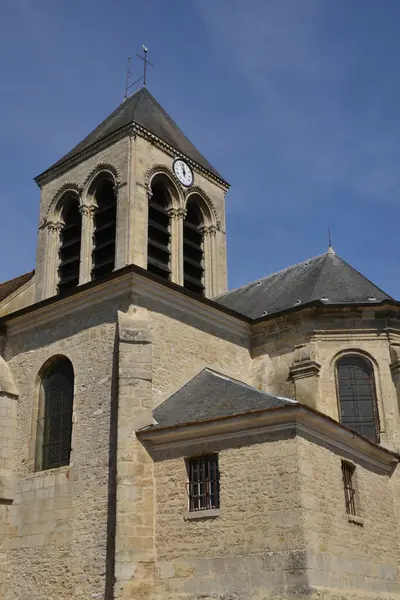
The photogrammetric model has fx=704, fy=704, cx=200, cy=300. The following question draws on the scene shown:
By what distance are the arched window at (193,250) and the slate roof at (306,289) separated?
0.79 meters

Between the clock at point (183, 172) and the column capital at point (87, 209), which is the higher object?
the clock at point (183, 172)

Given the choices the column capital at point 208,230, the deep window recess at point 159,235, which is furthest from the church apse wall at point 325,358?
the column capital at point 208,230

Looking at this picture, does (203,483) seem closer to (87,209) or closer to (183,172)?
(87,209)

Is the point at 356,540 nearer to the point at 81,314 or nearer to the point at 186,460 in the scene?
the point at 186,460

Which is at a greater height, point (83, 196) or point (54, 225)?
point (83, 196)

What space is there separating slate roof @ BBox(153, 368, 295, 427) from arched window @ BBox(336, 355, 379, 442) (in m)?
→ 2.79

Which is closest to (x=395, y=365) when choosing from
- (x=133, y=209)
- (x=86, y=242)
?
(x=133, y=209)

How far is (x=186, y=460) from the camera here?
11.7 metres

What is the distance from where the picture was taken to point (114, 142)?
664 inches

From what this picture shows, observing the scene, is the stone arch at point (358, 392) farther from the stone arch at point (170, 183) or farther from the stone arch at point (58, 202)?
the stone arch at point (58, 202)

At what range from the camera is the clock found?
57.3 feet

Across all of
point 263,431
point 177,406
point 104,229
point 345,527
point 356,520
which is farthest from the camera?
point 104,229

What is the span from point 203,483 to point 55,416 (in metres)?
3.95

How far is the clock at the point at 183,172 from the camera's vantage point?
17469 millimetres
